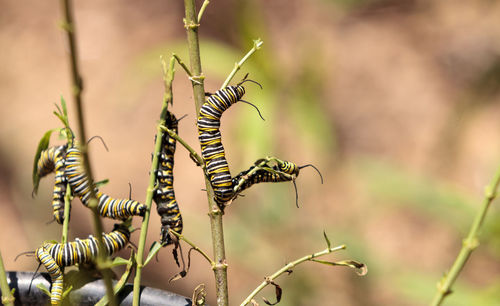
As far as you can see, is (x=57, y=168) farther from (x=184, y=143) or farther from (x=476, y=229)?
(x=476, y=229)

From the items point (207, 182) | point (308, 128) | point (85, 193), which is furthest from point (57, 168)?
point (308, 128)

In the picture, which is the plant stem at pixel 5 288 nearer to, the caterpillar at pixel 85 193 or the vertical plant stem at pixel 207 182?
the caterpillar at pixel 85 193

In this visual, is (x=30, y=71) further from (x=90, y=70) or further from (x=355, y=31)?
(x=355, y=31)

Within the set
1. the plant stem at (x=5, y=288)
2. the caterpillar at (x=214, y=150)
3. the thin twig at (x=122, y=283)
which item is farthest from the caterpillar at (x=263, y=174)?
the plant stem at (x=5, y=288)

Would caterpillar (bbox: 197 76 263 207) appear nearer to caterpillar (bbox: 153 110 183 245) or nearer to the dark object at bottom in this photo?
caterpillar (bbox: 153 110 183 245)

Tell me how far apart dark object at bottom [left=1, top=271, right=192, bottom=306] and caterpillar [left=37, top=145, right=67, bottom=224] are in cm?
8

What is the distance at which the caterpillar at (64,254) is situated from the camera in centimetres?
62

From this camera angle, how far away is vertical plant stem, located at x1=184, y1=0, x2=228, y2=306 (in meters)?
0.56

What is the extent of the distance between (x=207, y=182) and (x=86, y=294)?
0.21 meters

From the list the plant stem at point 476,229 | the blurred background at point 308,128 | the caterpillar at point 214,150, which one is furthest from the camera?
the blurred background at point 308,128

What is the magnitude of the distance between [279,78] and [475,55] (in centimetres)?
122

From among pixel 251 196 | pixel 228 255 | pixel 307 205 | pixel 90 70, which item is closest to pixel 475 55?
pixel 307 205

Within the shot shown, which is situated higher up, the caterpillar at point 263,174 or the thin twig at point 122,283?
the caterpillar at point 263,174

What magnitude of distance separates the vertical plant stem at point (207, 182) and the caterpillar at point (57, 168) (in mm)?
181
